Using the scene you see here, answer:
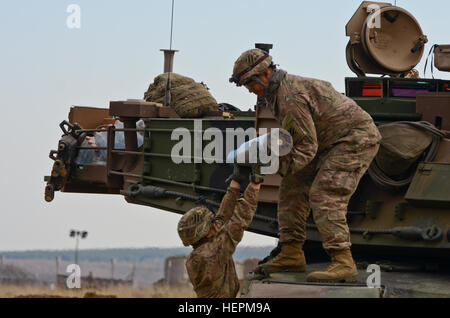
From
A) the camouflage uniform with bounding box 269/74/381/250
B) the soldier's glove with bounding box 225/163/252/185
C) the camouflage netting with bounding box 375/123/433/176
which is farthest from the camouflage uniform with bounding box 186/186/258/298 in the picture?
the camouflage netting with bounding box 375/123/433/176

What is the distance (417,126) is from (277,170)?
155 cm

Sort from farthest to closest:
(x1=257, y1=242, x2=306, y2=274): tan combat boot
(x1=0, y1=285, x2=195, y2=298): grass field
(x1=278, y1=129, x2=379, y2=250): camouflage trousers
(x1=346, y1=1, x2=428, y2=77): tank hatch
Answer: (x1=0, y1=285, x2=195, y2=298): grass field
(x1=346, y1=1, x2=428, y2=77): tank hatch
(x1=257, y1=242, x2=306, y2=274): tan combat boot
(x1=278, y1=129, x2=379, y2=250): camouflage trousers

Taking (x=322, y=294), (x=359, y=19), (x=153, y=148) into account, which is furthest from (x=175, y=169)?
(x=322, y=294)

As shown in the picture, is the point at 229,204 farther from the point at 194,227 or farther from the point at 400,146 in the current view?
the point at 400,146

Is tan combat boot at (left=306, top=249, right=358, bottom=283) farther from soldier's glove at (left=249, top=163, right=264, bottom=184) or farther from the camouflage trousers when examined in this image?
soldier's glove at (left=249, top=163, right=264, bottom=184)

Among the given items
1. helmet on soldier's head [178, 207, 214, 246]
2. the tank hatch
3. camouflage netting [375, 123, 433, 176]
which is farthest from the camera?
the tank hatch

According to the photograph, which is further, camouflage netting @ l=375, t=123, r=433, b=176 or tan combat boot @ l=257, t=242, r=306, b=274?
camouflage netting @ l=375, t=123, r=433, b=176

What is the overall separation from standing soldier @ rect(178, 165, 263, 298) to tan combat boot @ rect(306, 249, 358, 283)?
620 millimetres

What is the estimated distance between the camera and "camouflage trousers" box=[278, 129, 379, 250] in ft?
32.5

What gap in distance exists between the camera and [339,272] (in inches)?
387

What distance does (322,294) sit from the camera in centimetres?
955

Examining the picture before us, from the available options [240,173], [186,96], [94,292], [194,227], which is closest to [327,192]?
[240,173]

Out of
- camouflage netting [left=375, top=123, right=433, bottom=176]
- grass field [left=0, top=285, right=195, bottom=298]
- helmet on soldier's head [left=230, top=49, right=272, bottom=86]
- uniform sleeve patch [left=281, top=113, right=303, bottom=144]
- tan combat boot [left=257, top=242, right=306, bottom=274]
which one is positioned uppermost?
helmet on soldier's head [left=230, top=49, right=272, bottom=86]
